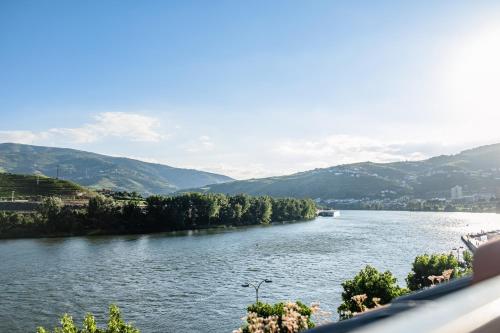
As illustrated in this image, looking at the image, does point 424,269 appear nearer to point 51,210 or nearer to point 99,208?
point 99,208

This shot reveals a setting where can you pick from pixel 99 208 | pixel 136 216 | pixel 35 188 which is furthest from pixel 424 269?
pixel 35 188

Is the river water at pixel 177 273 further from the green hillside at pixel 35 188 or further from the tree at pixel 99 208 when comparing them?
the green hillside at pixel 35 188

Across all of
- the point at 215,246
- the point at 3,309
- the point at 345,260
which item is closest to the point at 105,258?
the point at 215,246

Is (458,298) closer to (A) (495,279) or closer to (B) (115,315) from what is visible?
(A) (495,279)

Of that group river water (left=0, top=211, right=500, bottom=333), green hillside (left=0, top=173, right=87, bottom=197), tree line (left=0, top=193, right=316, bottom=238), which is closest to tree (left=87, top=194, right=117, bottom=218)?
tree line (left=0, top=193, right=316, bottom=238)

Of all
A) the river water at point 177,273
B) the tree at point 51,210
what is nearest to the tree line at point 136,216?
the tree at point 51,210

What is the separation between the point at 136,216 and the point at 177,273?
7400 centimetres

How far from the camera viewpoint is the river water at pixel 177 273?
4769 centimetres

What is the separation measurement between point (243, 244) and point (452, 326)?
10570 centimetres

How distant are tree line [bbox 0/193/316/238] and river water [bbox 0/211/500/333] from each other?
12664 millimetres

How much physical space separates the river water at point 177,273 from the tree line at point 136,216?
12.7m

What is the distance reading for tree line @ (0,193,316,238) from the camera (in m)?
125

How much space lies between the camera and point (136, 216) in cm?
13962

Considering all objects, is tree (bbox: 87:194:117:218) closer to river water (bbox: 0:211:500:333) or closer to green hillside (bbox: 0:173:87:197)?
river water (bbox: 0:211:500:333)
